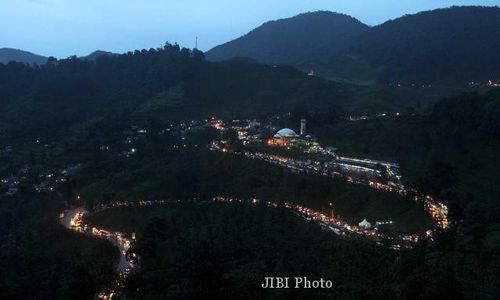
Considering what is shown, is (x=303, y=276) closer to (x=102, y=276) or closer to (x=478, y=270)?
(x=478, y=270)

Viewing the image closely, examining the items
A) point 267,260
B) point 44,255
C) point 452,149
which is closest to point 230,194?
point 267,260

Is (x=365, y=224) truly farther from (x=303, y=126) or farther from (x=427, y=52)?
(x=427, y=52)

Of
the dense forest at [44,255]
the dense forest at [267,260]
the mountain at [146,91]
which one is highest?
the mountain at [146,91]

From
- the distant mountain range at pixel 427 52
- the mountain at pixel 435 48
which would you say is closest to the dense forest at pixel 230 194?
the distant mountain range at pixel 427 52

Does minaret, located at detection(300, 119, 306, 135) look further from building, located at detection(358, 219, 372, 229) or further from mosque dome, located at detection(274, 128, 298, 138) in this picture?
building, located at detection(358, 219, 372, 229)

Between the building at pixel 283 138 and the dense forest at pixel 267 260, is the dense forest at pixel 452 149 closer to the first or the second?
the building at pixel 283 138

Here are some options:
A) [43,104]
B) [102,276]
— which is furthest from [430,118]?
[43,104]

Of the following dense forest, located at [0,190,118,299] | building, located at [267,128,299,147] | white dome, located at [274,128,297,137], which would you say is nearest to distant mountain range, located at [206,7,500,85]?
white dome, located at [274,128,297,137]

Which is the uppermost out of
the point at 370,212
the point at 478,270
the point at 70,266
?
the point at 478,270
